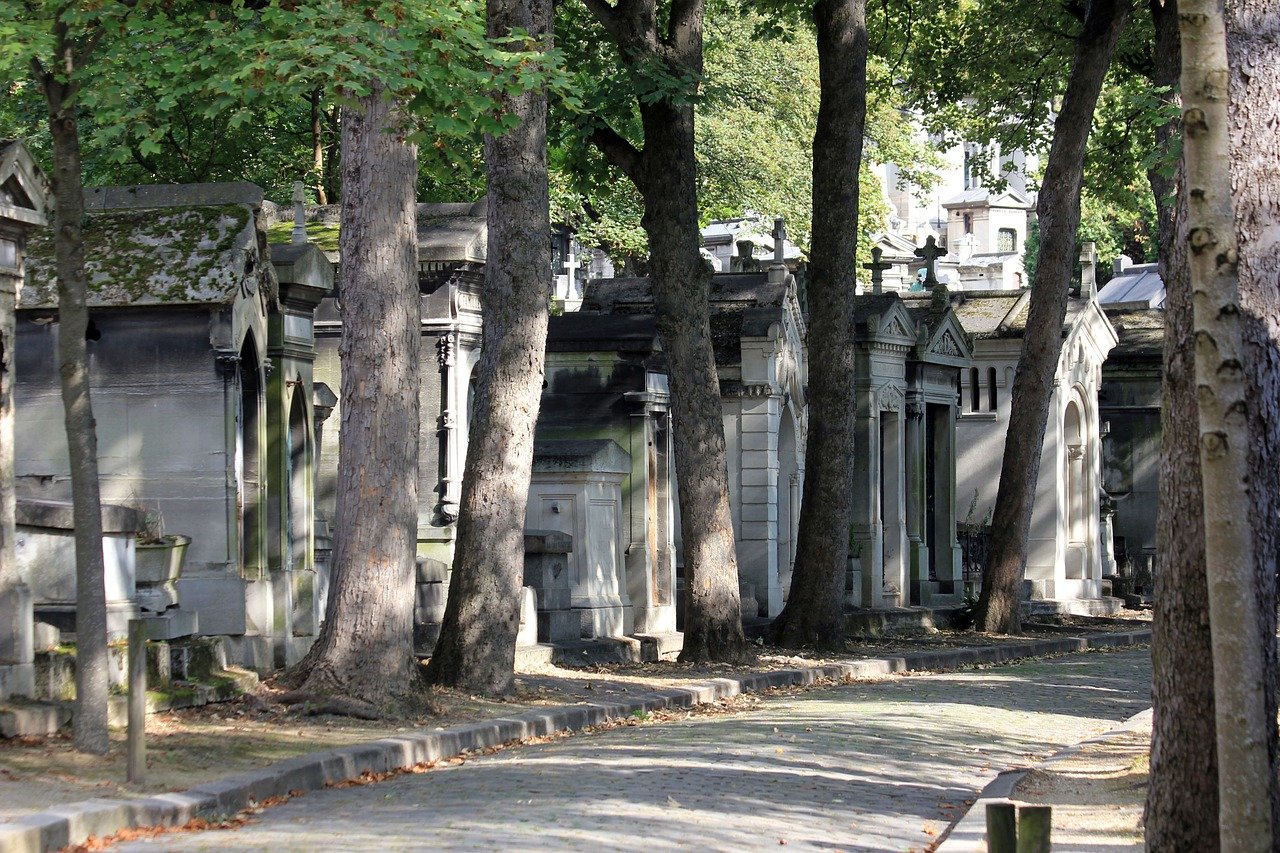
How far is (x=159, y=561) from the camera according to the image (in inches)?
535

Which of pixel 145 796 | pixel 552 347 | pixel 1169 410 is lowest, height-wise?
pixel 145 796

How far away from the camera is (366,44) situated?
11.9 meters

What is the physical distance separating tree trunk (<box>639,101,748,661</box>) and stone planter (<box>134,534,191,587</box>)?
5890 mm

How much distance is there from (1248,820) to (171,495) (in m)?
10.9

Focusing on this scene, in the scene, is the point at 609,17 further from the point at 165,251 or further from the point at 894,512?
the point at 894,512

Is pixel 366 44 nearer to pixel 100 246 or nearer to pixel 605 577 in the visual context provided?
pixel 100 246

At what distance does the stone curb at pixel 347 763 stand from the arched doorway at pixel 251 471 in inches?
131

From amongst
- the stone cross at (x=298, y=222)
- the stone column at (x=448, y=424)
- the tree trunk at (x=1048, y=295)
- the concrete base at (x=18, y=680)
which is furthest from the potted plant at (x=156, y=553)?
the tree trunk at (x=1048, y=295)

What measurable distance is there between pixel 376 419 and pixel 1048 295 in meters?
12.9

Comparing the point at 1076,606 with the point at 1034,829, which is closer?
the point at 1034,829

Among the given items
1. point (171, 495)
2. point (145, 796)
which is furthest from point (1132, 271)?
point (145, 796)

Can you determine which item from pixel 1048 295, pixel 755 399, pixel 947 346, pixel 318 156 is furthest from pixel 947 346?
pixel 318 156

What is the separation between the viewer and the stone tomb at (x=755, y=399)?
23.6 meters

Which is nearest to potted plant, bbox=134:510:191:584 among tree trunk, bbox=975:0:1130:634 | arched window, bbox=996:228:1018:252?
tree trunk, bbox=975:0:1130:634
